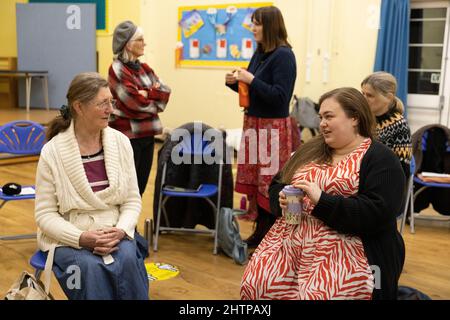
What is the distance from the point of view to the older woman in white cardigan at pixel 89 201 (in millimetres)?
1952

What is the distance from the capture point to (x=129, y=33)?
3189 mm

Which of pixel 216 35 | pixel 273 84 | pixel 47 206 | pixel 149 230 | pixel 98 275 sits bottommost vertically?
pixel 149 230

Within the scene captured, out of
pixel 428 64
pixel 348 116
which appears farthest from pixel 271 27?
pixel 428 64

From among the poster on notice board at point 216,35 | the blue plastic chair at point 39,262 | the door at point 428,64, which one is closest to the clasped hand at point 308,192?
the blue plastic chair at point 39,262

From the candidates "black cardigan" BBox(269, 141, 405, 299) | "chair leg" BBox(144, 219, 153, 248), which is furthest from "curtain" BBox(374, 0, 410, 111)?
"black cardigan" BBox(269, 141, 405, 299)

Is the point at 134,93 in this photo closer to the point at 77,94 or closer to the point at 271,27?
the point at 271,27

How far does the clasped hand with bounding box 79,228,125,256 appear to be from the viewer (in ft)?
6.47

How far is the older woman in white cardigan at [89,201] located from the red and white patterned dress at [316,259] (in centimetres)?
49

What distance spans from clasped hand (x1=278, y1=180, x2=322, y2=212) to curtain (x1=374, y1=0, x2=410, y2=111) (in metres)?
4.51

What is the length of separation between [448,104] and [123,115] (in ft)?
14.1

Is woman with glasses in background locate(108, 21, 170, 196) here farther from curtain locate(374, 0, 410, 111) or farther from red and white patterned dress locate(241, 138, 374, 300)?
curtain locate(374, 0, 410, 111)

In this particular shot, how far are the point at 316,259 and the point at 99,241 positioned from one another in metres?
0.83

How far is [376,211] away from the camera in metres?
1.84

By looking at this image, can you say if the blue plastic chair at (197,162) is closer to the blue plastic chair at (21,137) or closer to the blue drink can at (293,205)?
the blue plastic chair at (21,137)
